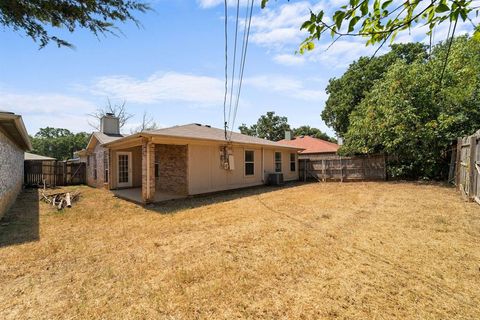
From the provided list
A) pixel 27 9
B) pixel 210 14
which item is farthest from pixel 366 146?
pixel 27 9

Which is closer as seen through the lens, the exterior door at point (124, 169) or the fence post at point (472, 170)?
the fence post at point (472, 170)

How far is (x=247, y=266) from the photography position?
3.49 metres

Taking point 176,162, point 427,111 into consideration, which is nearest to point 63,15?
point 176,162

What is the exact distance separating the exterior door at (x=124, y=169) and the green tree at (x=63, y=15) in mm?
9475

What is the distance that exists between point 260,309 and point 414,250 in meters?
2.98

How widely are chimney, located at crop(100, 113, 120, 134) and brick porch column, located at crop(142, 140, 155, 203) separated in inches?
291

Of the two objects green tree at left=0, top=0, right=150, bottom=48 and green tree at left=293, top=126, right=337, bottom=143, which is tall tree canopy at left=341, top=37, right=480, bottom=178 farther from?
green tree at left=293, top=126, right=337, bottom=143

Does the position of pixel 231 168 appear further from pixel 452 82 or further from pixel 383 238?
pixel 452 82

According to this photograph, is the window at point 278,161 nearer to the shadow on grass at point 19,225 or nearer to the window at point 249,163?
the window at point 249,163

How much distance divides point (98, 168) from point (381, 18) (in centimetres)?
1510

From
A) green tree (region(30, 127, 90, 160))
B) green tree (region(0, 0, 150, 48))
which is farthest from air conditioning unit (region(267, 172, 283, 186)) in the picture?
green tree (region(30, 127, 90, 160))

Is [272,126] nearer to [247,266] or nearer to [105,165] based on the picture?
[105,165]

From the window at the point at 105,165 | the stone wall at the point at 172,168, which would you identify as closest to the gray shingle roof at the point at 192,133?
the stone wall at the point at 172,168

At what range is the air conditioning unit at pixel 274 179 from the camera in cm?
1341
